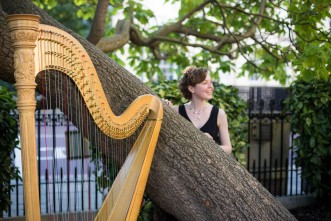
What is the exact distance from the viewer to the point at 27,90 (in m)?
1.94

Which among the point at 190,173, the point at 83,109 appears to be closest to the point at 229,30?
the point at 190,173

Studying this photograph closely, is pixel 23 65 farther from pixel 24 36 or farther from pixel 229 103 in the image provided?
pixel 229 103

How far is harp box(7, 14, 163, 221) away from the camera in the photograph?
1933mm

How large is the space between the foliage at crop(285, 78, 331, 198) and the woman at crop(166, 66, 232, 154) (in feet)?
7.31

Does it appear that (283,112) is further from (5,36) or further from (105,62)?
(5,36)

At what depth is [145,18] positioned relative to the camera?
7512 millimetres

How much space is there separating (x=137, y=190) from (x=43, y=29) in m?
1.58

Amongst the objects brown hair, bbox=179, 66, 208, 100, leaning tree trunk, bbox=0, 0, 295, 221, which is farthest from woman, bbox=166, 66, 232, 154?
leaning tree trunk, bbox=0, 0, 295, 221

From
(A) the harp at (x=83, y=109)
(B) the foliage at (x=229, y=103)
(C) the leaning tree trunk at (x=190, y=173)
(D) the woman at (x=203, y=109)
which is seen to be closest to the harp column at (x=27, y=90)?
(A) the harp at (x=83, y=109)

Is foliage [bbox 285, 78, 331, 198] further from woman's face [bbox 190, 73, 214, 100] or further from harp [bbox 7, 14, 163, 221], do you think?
harp [bbox 7, 14, 163, 221]

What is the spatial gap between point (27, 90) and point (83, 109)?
1098 mm

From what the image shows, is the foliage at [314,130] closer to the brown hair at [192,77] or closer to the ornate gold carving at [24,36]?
the brown hair at [192,77]

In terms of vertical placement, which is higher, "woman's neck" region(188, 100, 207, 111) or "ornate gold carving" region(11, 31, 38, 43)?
"ornate gold carving" region(11, 31, 38, 43)

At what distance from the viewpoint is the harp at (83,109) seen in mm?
1933
